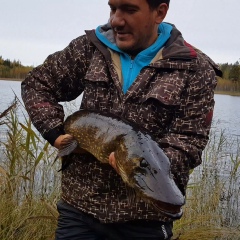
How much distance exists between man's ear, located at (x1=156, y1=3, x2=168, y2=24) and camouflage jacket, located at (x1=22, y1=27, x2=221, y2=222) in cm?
13

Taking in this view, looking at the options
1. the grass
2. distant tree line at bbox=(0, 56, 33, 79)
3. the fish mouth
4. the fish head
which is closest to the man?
the fish head


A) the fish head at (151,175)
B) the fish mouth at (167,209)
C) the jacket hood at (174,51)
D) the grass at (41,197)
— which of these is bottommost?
the grass at (41,197)

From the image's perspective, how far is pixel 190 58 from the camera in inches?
94.3

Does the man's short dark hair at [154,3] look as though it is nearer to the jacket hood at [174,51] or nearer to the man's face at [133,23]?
the man's face at [133,23]

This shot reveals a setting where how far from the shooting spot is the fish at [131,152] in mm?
1922

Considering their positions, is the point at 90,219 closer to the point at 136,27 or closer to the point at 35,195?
the point at 136,27

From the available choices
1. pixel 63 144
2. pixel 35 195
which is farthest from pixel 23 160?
pixel 63 144

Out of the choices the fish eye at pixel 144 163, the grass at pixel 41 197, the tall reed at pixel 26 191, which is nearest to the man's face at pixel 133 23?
the fish eye at pixel 144 163

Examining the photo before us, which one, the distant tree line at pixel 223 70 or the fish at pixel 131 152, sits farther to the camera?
the distant tree line at pixel 223 70

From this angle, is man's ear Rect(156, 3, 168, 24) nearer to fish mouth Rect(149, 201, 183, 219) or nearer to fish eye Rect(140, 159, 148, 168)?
fish eye Rect(140, 159, 148, 168)

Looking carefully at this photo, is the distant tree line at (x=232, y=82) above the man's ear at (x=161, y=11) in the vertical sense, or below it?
below

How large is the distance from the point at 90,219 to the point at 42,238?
1.80 metres

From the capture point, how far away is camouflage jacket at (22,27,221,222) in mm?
2332

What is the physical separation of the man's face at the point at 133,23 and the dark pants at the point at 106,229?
91cm
